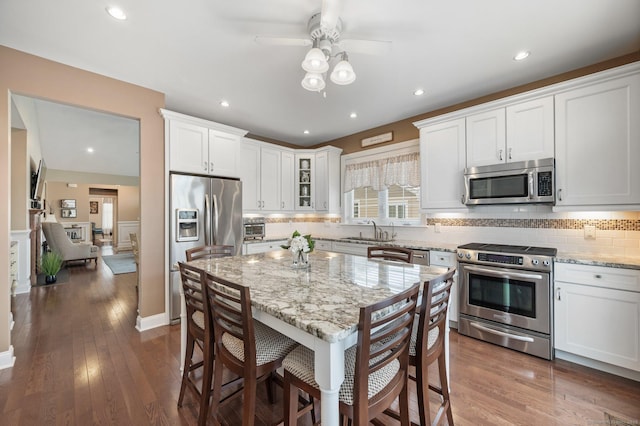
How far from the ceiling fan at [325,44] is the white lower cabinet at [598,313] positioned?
245 cm

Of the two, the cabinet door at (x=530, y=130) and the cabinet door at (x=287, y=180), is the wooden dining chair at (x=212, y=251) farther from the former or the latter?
the cabinet door at (x=530, y=130)

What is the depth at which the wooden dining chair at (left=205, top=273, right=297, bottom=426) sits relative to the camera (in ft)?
4.10

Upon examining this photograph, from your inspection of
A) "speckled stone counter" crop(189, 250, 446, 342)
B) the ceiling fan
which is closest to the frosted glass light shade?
the ceiling fan

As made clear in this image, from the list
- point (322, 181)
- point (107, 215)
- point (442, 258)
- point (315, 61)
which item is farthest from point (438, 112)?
point (107, 215)

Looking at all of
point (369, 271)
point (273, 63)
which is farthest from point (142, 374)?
point (273, 63)

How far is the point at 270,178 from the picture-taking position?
4.62 meters

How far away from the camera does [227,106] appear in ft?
11.7

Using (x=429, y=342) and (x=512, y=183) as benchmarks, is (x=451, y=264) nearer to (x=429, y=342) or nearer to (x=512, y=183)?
(x=512, y=183)

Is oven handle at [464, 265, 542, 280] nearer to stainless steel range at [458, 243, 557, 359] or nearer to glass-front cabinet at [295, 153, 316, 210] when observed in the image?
stainless steel range at [458, 243, 557, 359]

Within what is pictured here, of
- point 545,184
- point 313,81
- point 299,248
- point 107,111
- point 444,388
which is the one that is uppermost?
point 107,111

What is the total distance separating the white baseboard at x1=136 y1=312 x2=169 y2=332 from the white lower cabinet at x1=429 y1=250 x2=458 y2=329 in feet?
10.6

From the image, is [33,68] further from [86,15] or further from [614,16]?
[614,16]

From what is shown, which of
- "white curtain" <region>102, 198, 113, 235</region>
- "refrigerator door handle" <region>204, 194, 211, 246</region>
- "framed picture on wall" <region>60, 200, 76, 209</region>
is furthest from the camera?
"white curtain" <region>102, 198, 113, 235</region>

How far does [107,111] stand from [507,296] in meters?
4.50
